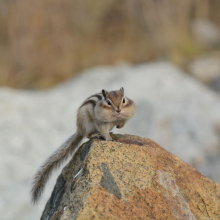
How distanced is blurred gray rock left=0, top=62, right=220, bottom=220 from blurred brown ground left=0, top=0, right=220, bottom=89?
7.66ft

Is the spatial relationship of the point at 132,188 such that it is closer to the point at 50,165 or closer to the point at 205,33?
the point at 50,165

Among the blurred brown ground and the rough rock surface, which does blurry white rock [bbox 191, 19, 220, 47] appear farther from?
the rough rock surface

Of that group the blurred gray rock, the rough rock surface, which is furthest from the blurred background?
the rough rock surface

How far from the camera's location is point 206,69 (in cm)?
1470

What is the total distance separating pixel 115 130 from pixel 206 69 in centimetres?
673

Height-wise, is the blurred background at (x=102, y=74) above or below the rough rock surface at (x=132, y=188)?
above

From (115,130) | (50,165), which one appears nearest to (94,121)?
(50,165)

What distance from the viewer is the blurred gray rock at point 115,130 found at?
8.47m

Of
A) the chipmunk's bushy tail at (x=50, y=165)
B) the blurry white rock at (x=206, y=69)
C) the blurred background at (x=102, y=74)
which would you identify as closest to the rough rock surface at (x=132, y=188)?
the chipmunk's bushy tail at (x=50, y=165)

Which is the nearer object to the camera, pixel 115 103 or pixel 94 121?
pixel 115 103

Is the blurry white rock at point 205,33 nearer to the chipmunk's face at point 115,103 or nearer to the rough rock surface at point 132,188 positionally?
the chipmunk's face at point 115,103

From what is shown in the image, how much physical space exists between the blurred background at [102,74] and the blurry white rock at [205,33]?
0.06 m

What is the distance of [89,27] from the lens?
1567 cm

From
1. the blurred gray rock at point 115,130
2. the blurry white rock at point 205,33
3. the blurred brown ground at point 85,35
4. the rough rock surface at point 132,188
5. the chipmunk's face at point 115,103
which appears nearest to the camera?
the rough rock surface at point 132,188
